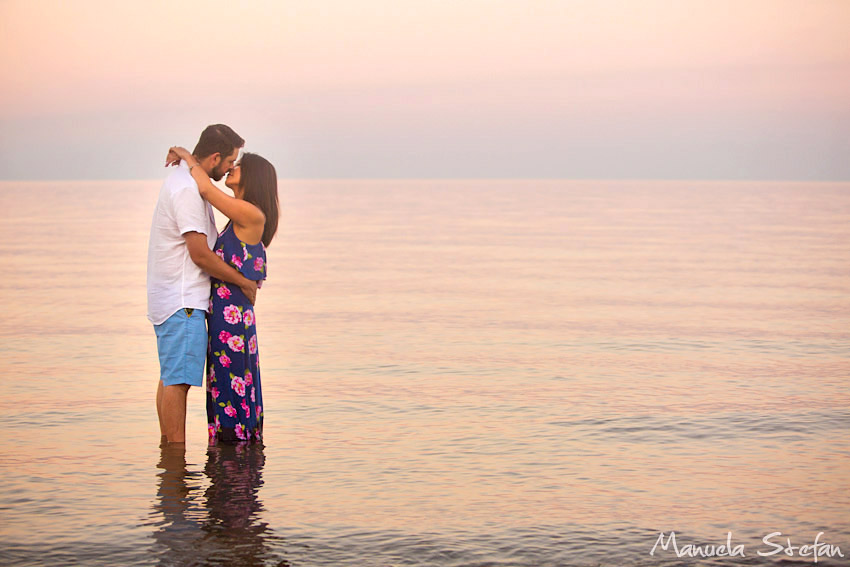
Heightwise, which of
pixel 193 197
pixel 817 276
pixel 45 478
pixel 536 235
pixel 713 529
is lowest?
pixel 713 529

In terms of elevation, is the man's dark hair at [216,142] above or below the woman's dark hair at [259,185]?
above

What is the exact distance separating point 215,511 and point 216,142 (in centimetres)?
212

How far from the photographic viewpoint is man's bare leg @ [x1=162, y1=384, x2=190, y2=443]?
6207mm

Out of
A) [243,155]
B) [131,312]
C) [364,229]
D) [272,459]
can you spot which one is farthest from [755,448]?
[364,229]

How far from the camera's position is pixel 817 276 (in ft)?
61.3

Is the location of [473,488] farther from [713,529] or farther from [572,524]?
[713,529]

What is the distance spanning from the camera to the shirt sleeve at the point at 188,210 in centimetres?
598

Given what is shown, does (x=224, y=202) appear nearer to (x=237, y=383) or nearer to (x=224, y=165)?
(x=224, y=165)

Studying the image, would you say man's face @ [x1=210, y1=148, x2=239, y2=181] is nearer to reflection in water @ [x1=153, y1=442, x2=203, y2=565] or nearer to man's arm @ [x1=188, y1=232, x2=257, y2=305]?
man's arm @ [x1=188, y1=232, x2=257, y2=305]

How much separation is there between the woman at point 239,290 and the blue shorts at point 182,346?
0.47 feet

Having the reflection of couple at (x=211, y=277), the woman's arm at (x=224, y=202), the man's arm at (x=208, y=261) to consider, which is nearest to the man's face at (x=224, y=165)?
the reflection of couple at (x=211, y=277)

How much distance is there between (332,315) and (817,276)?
9.61 metres
